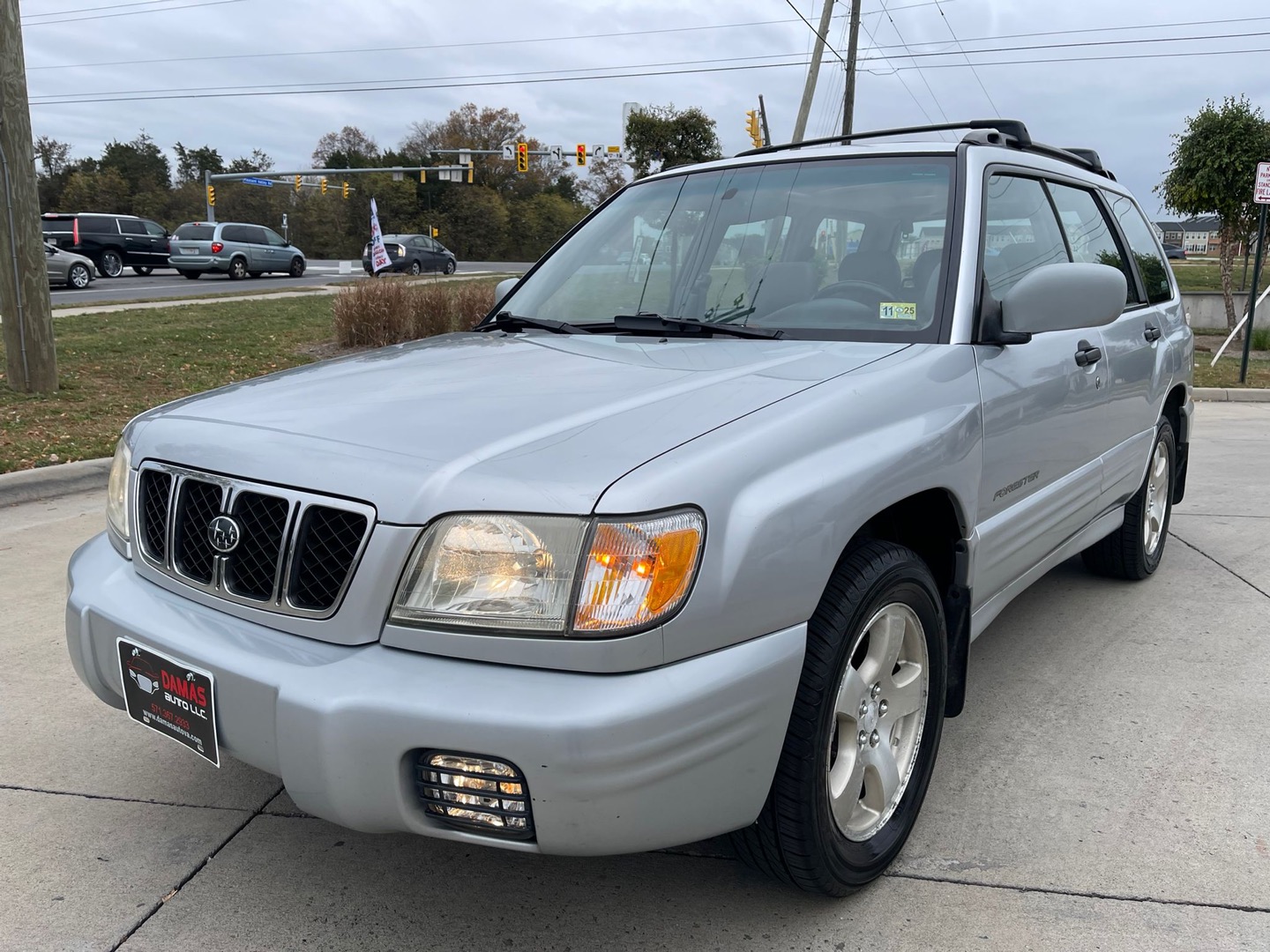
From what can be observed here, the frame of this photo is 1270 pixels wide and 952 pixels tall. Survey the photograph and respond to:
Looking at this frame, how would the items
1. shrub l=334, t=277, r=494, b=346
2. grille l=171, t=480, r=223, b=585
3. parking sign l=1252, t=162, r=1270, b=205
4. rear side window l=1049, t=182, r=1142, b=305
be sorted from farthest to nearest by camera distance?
shrub l=334, t=277, r=494, b=346, parking sign l=1252, t=162, r=1270, b=205, rear side window l=1049, t=182, r=1142, b=305, grille l=171, t=480, r=223, b=585

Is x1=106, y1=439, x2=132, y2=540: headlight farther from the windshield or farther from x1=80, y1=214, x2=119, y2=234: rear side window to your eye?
x1=80, y1=214, x2=119, y2=234: rear side window

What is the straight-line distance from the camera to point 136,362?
10898mm

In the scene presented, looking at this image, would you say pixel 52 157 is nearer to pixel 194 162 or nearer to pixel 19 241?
pixel 194 162

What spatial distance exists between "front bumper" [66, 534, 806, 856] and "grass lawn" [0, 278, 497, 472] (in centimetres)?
569

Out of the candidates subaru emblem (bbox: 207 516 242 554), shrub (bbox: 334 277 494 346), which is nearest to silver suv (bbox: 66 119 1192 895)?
subaru emblem (bbox: 207 516 242 554)

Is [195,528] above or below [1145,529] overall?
above

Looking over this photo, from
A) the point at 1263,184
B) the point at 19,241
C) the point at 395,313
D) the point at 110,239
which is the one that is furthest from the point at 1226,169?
the point at 110,239

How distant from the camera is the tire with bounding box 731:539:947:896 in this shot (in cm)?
209

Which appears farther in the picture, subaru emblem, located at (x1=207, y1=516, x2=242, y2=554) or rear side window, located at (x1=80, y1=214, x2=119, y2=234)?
rear side window, located at (x1=80, y1=214, x2=119, y2=234)

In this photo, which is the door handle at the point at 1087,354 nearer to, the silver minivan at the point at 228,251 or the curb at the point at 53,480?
the curb at the point at 53,480

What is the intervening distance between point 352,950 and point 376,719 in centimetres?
70

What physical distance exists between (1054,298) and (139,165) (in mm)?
79992

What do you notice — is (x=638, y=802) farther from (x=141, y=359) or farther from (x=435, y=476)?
(x=141, y=359)

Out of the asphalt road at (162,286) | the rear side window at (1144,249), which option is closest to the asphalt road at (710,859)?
the rear side window at (1144,249)
